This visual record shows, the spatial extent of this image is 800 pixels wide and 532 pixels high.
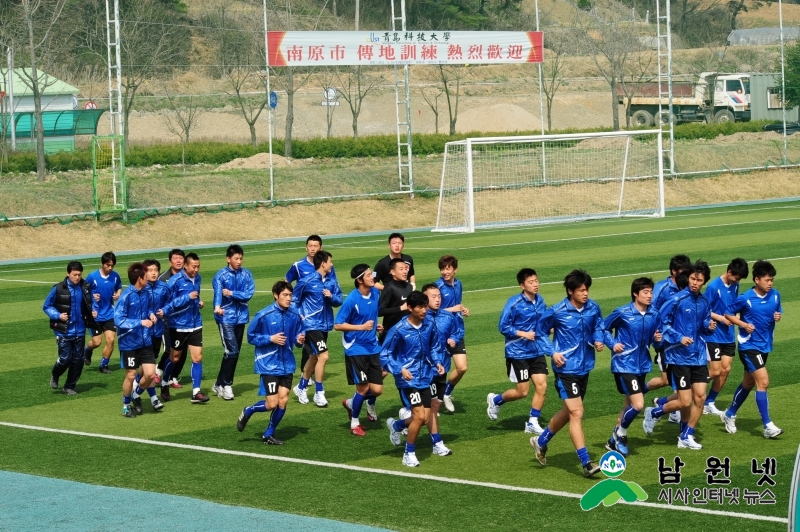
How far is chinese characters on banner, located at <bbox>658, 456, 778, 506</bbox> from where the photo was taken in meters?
10.1

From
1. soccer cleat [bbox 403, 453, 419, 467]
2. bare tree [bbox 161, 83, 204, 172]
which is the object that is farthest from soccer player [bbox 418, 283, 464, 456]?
bare tree [bbox 161, 83, 204, 172]

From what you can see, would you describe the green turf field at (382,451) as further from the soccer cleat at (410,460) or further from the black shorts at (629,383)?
the black shorts at (629,383)

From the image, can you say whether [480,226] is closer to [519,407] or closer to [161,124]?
[519,407]

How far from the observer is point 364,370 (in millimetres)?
13289

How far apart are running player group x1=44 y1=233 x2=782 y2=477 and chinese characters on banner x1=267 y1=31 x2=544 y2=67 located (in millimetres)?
24156

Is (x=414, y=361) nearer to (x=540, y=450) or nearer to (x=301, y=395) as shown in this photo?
(x=540, y=450)

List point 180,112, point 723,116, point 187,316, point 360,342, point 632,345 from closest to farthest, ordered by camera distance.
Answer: point 632,345 < point 360,342 < point 187,316 < point 180,112 < point 723,116

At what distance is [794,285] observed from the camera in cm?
2323

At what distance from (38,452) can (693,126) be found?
51.9 metres

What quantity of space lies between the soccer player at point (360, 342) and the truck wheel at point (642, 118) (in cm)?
5529

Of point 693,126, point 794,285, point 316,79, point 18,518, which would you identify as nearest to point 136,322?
point 18,518

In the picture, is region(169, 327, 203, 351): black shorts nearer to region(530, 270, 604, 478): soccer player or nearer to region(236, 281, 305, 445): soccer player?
region(236, 281, 305, 445): soccer player

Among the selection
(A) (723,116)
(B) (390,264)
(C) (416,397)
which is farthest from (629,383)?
(A) (723,116)

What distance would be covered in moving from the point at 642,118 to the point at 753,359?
5637 centimetres
